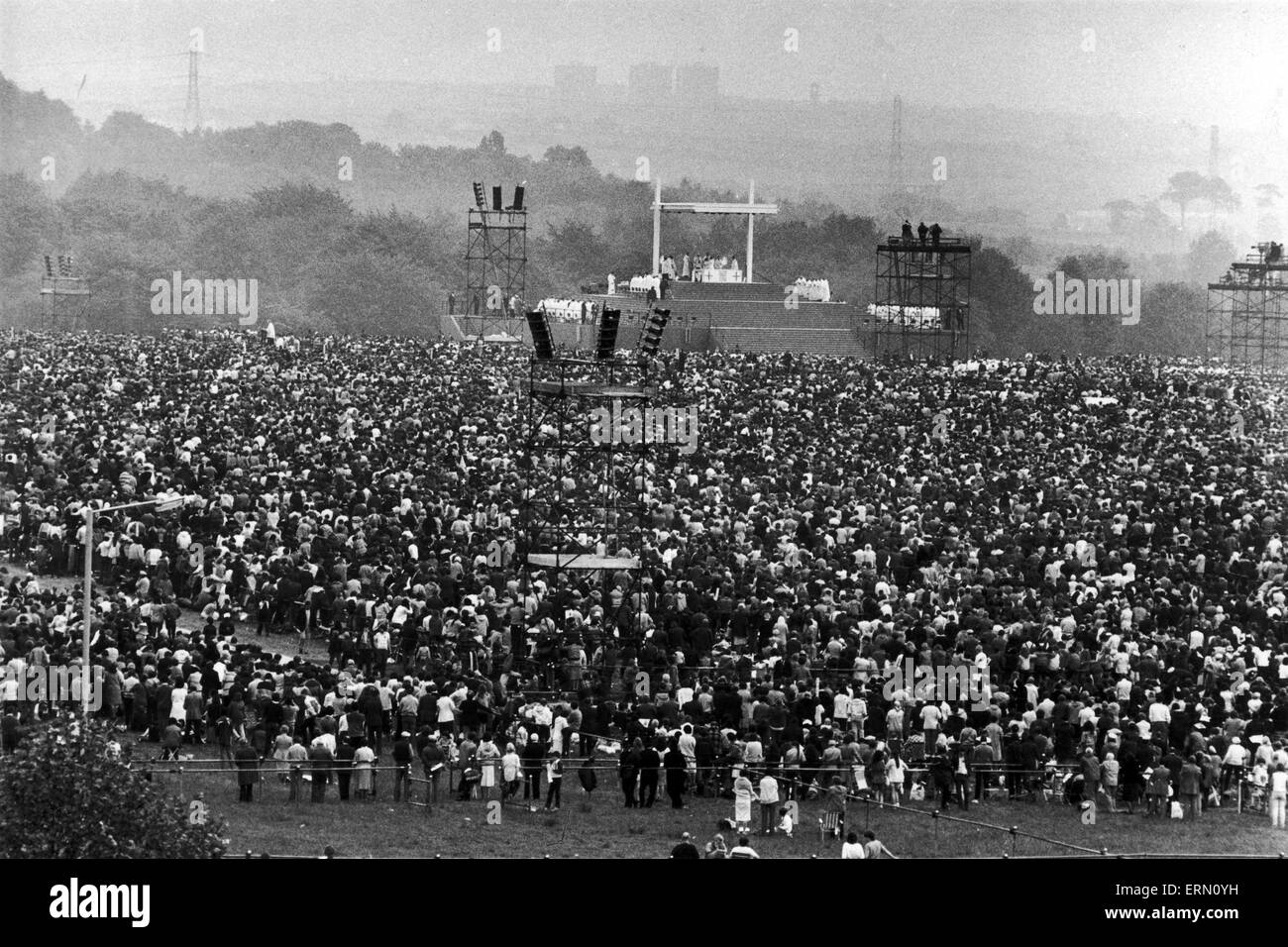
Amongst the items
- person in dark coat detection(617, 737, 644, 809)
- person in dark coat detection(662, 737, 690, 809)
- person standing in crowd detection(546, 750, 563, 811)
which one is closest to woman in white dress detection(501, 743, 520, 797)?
person standing in crowd detection(546, 750, 563, 811)

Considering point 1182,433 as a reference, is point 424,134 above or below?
above

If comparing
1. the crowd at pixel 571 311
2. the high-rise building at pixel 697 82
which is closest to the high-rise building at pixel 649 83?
the high-rise building at pixel 697 82

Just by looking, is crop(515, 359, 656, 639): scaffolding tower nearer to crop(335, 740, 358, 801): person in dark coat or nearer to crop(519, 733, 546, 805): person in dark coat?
crop(519, 733, 546, 805): person in dark coat
